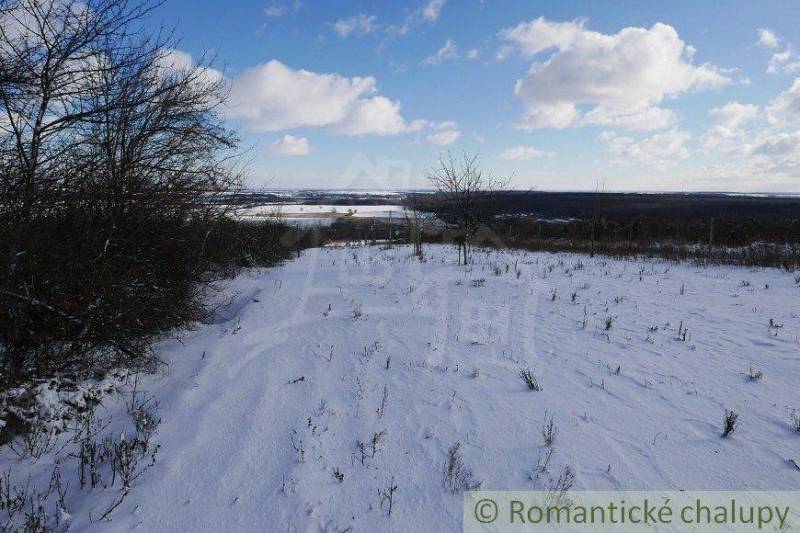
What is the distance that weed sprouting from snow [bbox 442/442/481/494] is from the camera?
2889 mm

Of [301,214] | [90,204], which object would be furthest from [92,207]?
[301,214]

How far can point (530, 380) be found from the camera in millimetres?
4457

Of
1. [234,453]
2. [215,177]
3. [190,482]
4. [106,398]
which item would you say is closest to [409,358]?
[234,453]

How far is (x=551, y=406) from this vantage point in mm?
4031

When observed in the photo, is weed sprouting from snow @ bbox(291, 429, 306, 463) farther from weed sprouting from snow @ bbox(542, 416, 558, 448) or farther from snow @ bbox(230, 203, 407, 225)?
snow @ bbox(230, 203, 407, 225)

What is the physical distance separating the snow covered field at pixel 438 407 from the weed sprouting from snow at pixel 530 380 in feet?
0.28

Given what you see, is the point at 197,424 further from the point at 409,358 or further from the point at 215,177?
the point at 215,177

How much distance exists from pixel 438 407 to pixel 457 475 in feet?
3.63

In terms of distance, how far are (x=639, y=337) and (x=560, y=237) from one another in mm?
30754

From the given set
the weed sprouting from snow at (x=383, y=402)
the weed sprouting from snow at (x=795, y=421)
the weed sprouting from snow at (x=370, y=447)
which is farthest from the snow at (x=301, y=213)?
the weed sprouting from snow at (x=795, y=421)

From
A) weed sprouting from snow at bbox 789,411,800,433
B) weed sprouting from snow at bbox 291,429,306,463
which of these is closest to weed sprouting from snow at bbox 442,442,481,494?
weed sprouting from snow at bbox 291,429,306,463

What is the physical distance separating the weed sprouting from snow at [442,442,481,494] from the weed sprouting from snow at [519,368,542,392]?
1.52 meters

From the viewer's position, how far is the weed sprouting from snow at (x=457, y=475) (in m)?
2.89

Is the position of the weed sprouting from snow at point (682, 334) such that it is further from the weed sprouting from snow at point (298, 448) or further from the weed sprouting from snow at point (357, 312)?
the weed sprouting from snow at point (298, 448)
